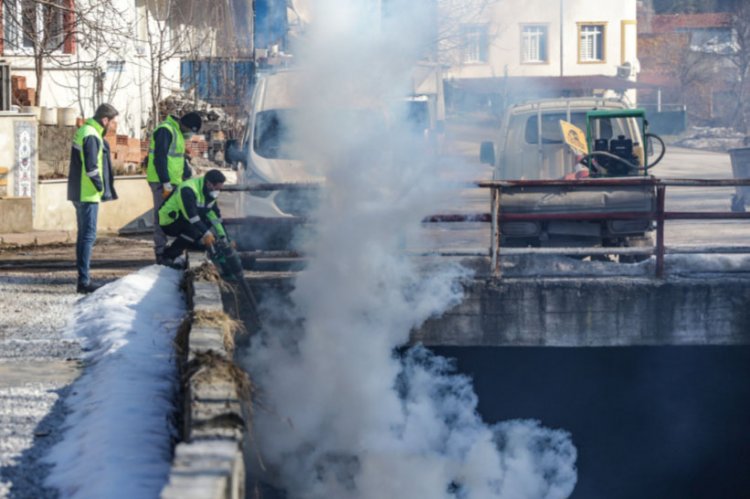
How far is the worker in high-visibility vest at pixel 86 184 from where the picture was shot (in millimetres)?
11398

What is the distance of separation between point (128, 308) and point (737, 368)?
5.97m

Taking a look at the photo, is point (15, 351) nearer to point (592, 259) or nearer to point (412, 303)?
point (412, 303)

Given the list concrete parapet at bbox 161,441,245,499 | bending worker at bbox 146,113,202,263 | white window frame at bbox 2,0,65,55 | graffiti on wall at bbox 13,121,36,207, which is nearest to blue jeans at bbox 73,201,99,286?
bending worker at bbox 146,113,202,263

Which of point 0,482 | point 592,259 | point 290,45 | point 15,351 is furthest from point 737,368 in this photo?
point 0,482

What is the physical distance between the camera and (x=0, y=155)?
1712cm

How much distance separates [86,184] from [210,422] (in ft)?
20.1

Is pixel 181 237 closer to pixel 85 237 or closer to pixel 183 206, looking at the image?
pixel 183 206

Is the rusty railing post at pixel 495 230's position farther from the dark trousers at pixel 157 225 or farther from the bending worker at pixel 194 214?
the dark trousers at pixel 157 225

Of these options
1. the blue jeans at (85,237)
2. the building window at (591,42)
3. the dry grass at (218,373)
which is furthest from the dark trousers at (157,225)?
the building window at (591,42)

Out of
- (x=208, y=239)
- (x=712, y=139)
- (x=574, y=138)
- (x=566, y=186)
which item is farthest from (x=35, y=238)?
(x=712, y=139)

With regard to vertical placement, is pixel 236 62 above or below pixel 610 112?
above

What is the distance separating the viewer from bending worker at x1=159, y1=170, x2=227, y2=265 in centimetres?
1125

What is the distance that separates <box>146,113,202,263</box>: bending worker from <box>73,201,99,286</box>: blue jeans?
0.91 metres

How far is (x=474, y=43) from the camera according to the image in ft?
52.2
